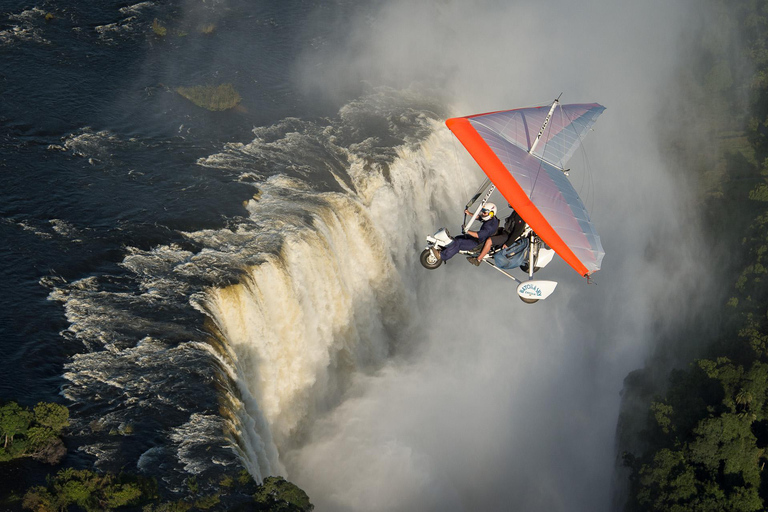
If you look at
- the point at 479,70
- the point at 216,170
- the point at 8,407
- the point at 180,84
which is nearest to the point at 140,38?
the point at 180,84

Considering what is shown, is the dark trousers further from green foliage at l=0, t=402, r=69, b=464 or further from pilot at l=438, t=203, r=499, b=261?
green foliage at l=0, t=402, r=69, b=464

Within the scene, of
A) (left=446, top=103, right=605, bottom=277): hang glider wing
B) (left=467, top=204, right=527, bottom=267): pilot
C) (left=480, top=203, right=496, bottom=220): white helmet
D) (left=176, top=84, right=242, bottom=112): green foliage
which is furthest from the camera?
(left=176, top=84, right=242, bottom=112): green foliage

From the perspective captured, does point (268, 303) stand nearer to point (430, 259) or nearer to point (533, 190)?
point (430, 259)

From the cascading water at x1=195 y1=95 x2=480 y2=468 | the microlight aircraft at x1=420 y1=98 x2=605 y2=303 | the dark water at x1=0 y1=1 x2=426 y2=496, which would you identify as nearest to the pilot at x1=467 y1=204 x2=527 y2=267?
the microlight aircraft at x1=420 y1=98 x2=605 y2=303

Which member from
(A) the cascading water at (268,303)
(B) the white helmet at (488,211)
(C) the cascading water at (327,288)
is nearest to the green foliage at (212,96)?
(A) the cascading water at (268,303)

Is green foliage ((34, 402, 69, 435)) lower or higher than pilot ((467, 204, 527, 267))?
lower

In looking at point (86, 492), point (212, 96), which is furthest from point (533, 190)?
point (212, 96)

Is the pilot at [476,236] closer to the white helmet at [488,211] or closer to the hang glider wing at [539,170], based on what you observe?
the white helmet at [488,211]
